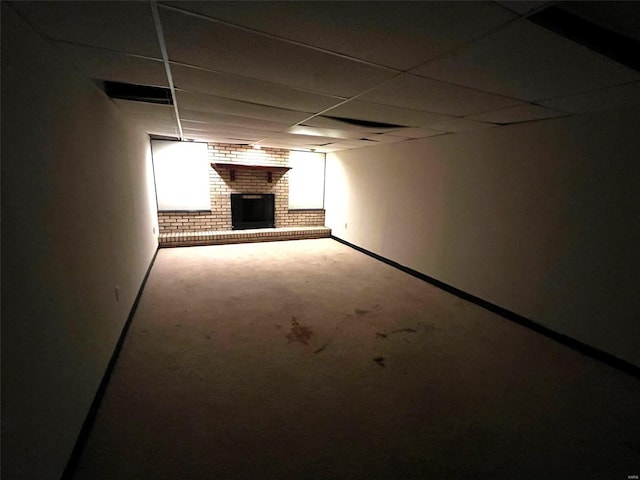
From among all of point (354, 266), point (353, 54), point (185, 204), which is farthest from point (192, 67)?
point (185, 204)

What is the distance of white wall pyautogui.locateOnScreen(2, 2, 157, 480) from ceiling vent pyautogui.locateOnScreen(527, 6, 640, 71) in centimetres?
194

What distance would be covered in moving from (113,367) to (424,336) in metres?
2.57

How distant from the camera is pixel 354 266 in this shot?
4.64 meters

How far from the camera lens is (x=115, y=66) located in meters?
1.62

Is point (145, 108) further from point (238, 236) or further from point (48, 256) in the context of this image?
point (238, 236)

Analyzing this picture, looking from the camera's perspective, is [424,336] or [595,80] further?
[424,336]

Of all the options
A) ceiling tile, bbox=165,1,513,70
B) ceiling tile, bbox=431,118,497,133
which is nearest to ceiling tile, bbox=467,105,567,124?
ceiling tile, bbox=431,118,497,133

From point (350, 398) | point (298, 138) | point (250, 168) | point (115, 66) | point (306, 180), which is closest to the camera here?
point (115, 66)

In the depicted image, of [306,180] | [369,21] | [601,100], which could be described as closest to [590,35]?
[369,21]

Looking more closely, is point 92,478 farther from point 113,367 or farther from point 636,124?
point 636,124

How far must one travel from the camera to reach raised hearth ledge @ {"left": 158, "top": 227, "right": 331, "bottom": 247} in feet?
17.7

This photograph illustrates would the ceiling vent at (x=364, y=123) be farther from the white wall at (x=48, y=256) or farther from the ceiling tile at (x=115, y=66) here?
the white wall at (x=48, y=256)

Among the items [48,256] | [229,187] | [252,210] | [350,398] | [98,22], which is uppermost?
[98,22]

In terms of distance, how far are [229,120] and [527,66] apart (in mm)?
2744
